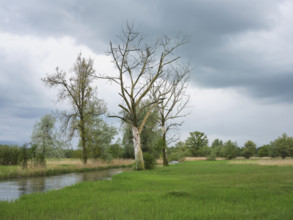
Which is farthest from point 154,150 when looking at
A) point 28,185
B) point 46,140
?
point 28,185

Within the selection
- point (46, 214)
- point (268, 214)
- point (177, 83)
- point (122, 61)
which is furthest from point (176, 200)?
point (177, 83)

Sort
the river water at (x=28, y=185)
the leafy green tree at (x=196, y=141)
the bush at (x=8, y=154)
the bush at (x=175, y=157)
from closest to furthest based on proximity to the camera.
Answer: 1. the river water at (x=28, y=185)
2. the bush at (x=8, y=154)
3. the bush at (x=175, y=157)
4. the leafy green tree at (x=196, y=141)

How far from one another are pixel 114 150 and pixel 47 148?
15.5 metres

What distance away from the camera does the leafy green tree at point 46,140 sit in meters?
28.0

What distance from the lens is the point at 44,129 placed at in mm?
29547

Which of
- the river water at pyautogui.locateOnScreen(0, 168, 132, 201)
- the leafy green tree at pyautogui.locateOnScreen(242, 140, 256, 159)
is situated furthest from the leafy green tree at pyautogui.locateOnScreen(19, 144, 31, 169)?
the leafy green tree at pyautogui.locateOnScreen(242, 140, 256, 159)

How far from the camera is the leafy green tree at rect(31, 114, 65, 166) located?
1104 inches

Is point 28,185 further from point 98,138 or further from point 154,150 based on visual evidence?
point 154,150

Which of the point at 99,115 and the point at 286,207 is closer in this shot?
the point at 286,207

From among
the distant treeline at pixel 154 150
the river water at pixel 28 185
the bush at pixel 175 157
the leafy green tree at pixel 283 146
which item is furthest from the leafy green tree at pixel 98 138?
the leafy green tree at pixel 283 146

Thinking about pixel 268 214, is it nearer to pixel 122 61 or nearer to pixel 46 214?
pixel 46 214

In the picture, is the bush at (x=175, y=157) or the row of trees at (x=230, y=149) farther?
the row of trees at (x=230, y=149)

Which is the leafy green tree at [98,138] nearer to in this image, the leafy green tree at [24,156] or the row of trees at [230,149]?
the leafy green tree at [24,156]

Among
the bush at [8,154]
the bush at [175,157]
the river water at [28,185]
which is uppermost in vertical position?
the bush at [8,154]
